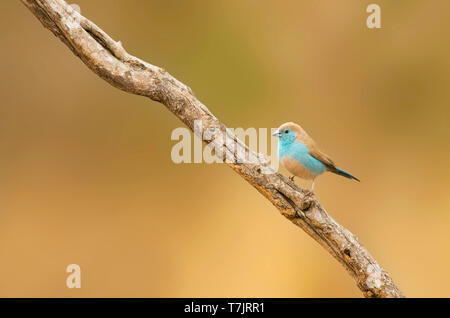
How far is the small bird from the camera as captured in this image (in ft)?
9.00

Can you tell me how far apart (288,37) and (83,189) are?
2.17 m

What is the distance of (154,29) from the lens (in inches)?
168

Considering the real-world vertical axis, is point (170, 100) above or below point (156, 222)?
above

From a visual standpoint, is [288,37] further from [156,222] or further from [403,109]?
[156,222]

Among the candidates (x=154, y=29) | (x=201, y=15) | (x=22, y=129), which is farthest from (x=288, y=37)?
(x=22, y=129)

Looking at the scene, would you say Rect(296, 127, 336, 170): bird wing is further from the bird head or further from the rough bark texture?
the rough bark texture

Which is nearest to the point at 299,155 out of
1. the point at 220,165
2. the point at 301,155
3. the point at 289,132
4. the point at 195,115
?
the point at 301,155

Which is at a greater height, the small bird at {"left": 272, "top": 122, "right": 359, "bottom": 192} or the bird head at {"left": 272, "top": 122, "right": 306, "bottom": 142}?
the bird head at {"left": 272, "top": 122, "right": 306, "bottom": 142}

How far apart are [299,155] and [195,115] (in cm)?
63

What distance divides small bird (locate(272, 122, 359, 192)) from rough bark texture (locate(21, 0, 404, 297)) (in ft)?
0.75

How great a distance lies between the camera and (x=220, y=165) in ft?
14.1

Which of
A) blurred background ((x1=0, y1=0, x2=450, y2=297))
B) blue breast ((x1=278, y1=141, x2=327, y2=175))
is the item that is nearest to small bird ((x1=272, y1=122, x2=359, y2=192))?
blue breast ((x1=278, y1=141, x2=327, y2=175))
